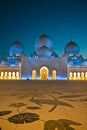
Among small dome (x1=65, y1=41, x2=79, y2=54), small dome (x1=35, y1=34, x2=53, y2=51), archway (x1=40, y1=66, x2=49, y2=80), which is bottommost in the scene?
archway (x1=40, y1=66, x2=49, y2=80)

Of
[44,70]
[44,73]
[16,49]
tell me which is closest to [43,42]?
[16,49]

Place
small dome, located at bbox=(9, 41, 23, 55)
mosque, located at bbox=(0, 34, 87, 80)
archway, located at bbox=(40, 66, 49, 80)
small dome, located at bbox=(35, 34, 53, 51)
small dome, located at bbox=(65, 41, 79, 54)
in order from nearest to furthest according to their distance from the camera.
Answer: archway, located at bbox=(40, 66, 49, 80)
mosque, located at bbox=(0, 34, 87, 80)
small dome, located at bbox=(35, 34, 53, 51)
small dome, located at bbox=(65, 41, 79, 54)
small dome, located at bbox=(9, 41, 23, 55)

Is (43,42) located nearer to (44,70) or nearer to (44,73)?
(44,70)

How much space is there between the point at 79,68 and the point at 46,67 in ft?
13.7

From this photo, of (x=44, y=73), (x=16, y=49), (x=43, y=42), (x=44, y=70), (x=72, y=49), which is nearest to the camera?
(x=44, y=73)

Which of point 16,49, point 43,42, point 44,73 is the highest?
point 43,42

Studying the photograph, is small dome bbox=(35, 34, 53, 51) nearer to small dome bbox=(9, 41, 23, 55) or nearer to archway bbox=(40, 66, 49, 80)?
small dome bbox=(9, 41, 23, 55)

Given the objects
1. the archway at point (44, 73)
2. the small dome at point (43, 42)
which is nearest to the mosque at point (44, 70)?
the archway at point (44, 73)

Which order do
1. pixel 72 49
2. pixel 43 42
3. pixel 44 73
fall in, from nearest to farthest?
1. pixel 44 73
2. pixel 43 42
3. pixel 72 49

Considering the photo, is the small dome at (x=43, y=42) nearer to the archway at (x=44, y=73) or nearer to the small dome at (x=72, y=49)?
the small dome at (x=72, y=49)

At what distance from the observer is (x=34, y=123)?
1.57 meters

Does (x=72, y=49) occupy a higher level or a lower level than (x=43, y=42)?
lower

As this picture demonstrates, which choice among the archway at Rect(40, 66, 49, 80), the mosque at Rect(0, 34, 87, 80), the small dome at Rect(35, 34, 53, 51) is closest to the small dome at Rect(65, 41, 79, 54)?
the small dome at Rect(35, 34, 53, 51)

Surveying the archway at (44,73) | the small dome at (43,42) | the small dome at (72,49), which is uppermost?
the small dome at (43,42)
